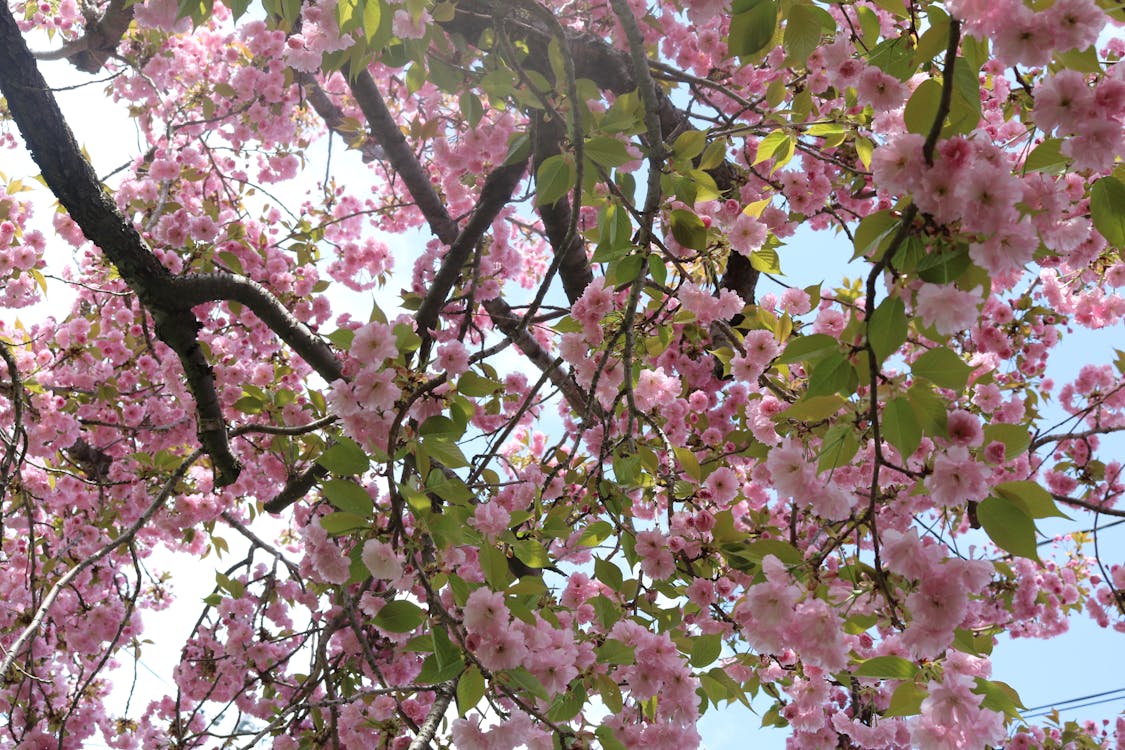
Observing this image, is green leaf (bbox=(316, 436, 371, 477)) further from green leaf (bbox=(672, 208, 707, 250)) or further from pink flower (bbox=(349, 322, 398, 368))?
green leaf (bbox=(672, 208, 707, 250))

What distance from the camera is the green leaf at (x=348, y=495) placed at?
146 cm

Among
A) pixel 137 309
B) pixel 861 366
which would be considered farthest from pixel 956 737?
pixel 137 309

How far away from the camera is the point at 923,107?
43.6 inches

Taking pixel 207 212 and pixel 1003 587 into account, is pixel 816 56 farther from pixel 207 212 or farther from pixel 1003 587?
pixel 207 212

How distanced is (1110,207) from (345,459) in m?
1.42

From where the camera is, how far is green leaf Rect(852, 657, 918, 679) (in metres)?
1.33

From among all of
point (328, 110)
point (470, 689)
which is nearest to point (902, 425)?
point (470, 689)

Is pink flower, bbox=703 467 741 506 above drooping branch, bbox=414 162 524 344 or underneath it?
underneath

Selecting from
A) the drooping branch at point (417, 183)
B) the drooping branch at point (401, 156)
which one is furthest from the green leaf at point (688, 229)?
the drooping branch at point (401, 156)

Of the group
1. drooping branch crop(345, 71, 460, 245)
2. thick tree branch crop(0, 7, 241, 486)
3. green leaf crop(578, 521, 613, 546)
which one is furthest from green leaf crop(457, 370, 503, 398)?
drooping branch crop(345, 71, 460, 245)

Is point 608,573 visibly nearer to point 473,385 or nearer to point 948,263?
point 473,385

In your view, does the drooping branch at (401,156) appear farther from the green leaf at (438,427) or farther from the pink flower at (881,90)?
the pink flower at (881,90)

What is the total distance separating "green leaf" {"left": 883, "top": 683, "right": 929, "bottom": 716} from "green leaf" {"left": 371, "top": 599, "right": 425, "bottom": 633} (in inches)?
36.1

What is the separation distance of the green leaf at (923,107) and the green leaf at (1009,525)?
1.96 ft
